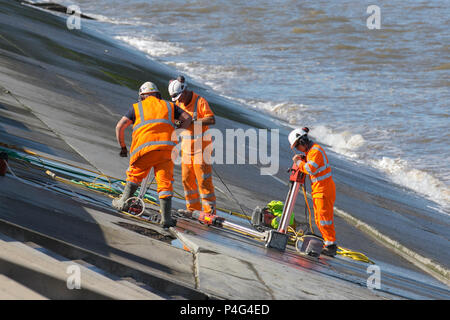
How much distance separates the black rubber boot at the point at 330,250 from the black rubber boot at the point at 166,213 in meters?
2.33

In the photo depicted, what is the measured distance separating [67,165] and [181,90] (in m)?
2.44

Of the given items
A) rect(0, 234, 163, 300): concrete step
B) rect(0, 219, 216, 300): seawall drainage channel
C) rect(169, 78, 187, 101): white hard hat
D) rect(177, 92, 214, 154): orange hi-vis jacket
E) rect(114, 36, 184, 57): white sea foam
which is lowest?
rect(0, 234, 163, 300): concrete step

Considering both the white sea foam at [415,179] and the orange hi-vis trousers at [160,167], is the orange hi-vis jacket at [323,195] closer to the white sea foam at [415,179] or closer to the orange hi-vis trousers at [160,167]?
the orange hi-vis trousers at [160,167]

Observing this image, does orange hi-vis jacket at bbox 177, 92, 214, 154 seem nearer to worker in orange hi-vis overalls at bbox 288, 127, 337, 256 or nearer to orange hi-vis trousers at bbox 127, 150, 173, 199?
worker in orange hi-vis overalls at bbox 288, 127, 337, 256

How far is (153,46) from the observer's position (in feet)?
141

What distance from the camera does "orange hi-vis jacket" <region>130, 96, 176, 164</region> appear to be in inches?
319

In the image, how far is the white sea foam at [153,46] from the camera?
4125 centimetres

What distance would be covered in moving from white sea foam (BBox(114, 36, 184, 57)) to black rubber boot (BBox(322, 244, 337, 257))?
3173cm

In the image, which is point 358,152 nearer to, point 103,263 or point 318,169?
point 318,169

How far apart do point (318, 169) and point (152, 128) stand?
7.89ft

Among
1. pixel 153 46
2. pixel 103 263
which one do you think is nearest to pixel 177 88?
pixel 103 263

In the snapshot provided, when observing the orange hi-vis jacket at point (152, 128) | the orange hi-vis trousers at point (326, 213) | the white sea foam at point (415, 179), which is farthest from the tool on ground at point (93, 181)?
the white sea foam at point (415, 179)

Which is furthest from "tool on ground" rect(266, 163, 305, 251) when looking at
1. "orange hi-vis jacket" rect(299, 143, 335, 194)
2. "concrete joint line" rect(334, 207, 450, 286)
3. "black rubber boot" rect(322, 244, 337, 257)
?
"concrete joint line" rect(334, 207, 450, 286)
